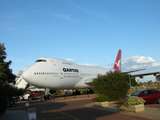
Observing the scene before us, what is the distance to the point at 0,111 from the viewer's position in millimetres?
20156

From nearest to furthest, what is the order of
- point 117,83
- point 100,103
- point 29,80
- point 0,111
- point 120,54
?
point 0,111 < point 117,83 < point 100,103 < point 29,80 < point 120,54

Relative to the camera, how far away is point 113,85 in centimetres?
2839

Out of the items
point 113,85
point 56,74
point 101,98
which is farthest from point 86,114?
point 56,74

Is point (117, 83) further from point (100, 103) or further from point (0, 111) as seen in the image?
point (0, 111)

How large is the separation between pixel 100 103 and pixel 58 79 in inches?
692

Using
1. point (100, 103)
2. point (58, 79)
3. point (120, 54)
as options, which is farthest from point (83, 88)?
point (100, 103)

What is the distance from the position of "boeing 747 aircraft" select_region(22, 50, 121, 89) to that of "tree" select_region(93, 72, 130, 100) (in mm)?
17411

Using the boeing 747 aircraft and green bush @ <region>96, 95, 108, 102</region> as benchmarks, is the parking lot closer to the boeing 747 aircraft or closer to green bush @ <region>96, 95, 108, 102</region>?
green bush @ <region>96, 95, 108, 102</region>

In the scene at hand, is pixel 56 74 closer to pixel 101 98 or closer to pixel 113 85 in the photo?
pixel 101 98

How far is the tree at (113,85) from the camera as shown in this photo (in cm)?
2820

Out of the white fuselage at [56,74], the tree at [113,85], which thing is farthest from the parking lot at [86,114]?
the white fuselage at [56,74]

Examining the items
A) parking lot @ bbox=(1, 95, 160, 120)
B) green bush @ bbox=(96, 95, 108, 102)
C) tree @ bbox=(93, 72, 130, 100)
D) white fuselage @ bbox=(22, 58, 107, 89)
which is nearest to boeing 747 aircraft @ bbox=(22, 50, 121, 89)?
white fuselage @ bbox=(22, 58, 107, 89)

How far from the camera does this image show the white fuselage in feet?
152

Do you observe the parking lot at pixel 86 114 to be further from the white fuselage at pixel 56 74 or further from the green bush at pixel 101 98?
the white fuselage at pixel 56 74
